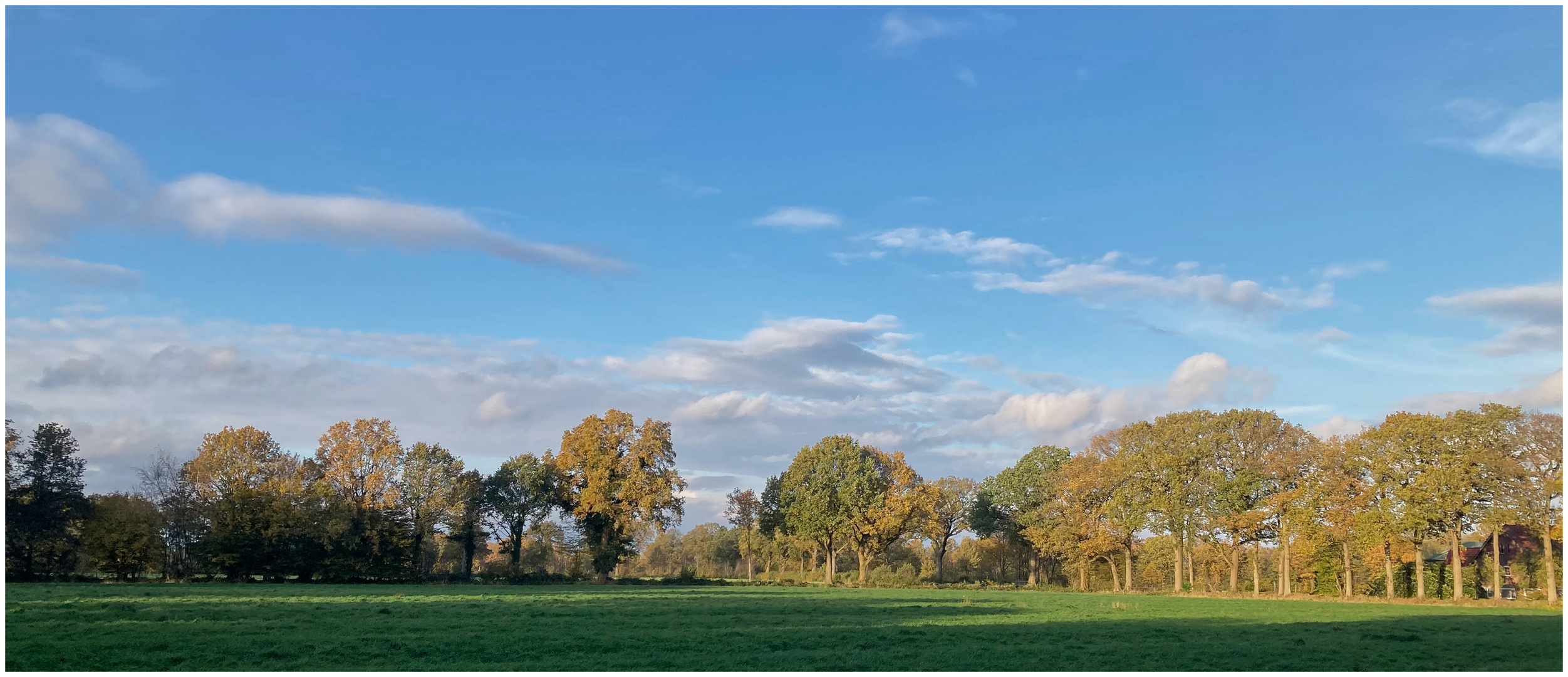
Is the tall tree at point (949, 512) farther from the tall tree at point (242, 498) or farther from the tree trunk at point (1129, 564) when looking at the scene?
the tall tree at point (242, 498)

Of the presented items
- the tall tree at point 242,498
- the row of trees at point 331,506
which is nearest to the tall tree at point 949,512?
the row of trees at point 331,506

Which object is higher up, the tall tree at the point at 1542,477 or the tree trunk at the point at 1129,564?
the tall tree at the point at 1542,477

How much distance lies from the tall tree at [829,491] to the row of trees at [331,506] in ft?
35.5

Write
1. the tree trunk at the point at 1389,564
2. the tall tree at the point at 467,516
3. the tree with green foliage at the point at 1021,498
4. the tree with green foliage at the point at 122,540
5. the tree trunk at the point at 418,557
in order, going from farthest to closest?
the tree with green foliage at the point at 1021,498 → the tall tree at the point at 467,516 → the tree trunk at the point at 418,557 → the tree with green foliage at the point at 122,540 → the tree trunk at the point at 1389,564

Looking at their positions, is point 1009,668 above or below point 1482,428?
below

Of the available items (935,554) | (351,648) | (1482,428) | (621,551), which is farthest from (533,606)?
(935,554)

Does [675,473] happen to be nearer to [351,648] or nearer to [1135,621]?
[1135,621]

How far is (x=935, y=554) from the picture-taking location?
88.1 metres

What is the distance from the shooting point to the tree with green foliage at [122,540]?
55.8m

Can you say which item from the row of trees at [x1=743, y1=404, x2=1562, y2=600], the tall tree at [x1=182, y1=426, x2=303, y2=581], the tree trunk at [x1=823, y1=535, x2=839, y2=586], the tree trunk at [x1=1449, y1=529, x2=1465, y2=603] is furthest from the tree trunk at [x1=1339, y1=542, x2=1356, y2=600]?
the tall tree at [x1=182, y1=426, x2=303, y2=581]

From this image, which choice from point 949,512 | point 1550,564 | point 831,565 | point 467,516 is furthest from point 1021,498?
point 467,516

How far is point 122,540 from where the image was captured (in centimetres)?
5606

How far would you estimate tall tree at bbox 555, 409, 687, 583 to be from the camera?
71250mm

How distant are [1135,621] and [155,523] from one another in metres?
56.2
